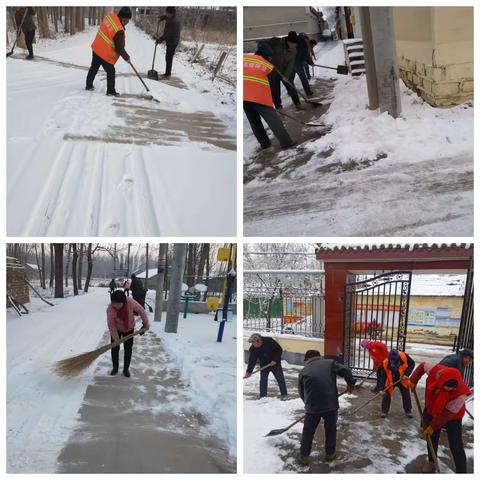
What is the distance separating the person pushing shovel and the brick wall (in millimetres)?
2180

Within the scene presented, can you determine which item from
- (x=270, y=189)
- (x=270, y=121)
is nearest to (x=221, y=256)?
(x=270, y=189)

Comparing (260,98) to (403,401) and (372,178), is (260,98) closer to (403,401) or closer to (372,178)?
(372,178)

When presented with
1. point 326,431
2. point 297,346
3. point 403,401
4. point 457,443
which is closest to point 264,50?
point 297,346

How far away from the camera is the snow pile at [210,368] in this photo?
3029 mm

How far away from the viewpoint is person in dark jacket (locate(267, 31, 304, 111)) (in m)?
4.06

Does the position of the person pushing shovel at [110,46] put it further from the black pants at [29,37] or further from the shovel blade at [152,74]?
the black pants at [29,37]

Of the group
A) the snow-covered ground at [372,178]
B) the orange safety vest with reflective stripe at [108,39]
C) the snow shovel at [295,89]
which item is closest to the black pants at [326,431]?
the snow-covered ground at [372,178]

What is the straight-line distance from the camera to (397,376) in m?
3.72

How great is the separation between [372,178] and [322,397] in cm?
165

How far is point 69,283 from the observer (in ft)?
20.6

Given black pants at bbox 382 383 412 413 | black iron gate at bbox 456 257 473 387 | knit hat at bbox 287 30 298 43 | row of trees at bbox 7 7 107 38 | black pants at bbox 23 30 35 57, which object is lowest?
black pants at bbox 382 383 412 413

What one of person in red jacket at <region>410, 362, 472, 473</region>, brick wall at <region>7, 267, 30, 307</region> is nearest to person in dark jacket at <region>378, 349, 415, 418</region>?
person in red jacket at <region>410, 362, 472, 473</region>

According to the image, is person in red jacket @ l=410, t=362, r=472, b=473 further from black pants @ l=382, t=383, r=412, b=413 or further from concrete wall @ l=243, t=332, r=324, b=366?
concrete wall @ l=243, t=332, r=324, b=366

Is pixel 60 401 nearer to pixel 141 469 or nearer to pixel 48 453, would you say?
pixel 48 453
